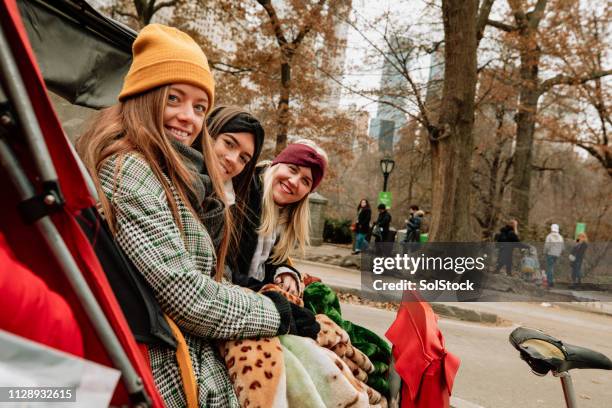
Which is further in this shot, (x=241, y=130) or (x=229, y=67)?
(x=229, y=67)

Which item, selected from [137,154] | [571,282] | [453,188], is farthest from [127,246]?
[571,282]

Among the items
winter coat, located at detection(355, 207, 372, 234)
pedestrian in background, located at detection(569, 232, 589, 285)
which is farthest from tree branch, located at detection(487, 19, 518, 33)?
winter coat, located at detection(355, 207, 372, 234)

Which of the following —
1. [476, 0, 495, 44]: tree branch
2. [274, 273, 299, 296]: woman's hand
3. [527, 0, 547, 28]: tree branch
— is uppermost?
[527, 0, 547, 28]: tree branch

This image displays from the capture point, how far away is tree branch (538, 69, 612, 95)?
1411cm

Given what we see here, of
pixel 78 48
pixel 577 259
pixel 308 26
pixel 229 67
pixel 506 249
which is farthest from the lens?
pixel 229 67

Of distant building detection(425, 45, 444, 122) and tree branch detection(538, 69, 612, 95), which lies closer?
distant building detection(425, 45, 444, 122)

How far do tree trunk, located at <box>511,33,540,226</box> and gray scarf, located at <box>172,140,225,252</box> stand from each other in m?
15.4

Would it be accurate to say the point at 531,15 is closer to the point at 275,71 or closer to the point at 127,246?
the point at 275,71

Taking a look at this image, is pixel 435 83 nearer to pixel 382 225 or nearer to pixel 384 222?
pixel 384 222

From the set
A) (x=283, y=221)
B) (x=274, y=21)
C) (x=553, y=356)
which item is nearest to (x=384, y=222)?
(x=274, y=21)

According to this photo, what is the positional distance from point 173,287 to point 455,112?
8.15 metres

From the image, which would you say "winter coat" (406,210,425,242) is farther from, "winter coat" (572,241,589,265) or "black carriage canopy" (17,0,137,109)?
"black carriage canopy" (17,0,137,109)

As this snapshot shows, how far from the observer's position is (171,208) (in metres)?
1.57

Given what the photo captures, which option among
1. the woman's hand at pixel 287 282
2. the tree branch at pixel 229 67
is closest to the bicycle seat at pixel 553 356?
the woman's hand at pixel 287 282
